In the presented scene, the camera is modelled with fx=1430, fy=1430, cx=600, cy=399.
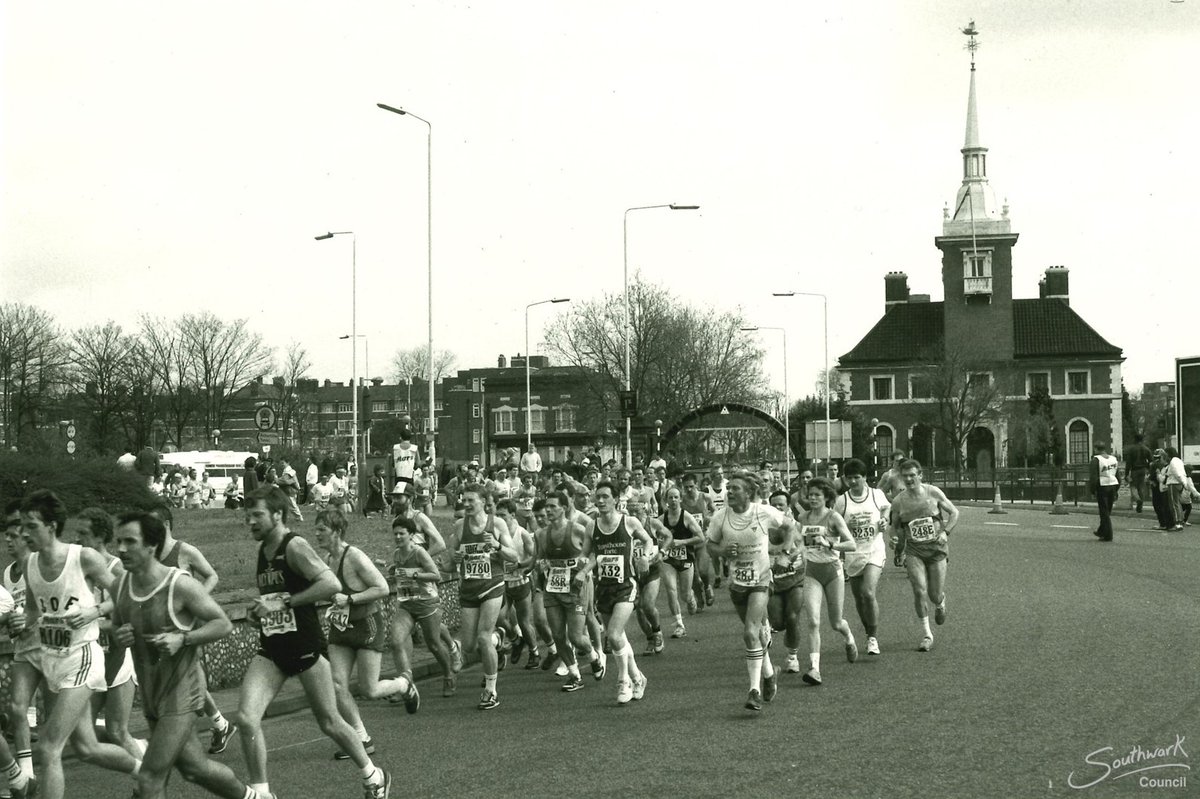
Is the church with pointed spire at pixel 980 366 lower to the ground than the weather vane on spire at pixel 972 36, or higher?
lower

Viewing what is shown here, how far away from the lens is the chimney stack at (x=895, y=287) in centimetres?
11450

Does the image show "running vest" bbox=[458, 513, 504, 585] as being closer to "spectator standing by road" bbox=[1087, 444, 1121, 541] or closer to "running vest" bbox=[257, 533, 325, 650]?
"running vest" bbox=[257, 533, 325, 650]

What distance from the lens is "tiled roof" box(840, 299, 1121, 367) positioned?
4151 inches

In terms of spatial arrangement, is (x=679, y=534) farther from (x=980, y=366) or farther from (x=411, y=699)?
(x=980, y=366)

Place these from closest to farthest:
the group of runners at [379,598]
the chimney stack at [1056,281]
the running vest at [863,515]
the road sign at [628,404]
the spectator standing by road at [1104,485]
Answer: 1. the group of runners at [379,598]
2. the running vest at [863,515]
3. the spectator standing by road at [1104,485]
4. the road sign at [628,404]
5. the chimney stack at [1056,281]

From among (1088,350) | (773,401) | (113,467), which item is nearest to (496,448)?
(773,401)

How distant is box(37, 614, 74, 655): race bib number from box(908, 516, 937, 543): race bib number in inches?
361

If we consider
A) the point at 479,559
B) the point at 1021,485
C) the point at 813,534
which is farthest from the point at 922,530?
the point at 1021,485

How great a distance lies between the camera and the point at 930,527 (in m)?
14.5

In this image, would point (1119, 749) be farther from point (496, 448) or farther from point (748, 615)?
point (496, 448)

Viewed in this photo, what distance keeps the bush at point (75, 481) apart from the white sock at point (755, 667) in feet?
39.8

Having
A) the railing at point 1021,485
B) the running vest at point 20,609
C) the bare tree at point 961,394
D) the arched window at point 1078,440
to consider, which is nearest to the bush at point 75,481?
the running vest at point 20,609

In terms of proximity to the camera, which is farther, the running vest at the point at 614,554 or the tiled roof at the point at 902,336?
the tiled roof at the point at 902,336

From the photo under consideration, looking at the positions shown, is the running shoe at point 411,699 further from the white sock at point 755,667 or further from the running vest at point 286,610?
the running vest at point 286,610
